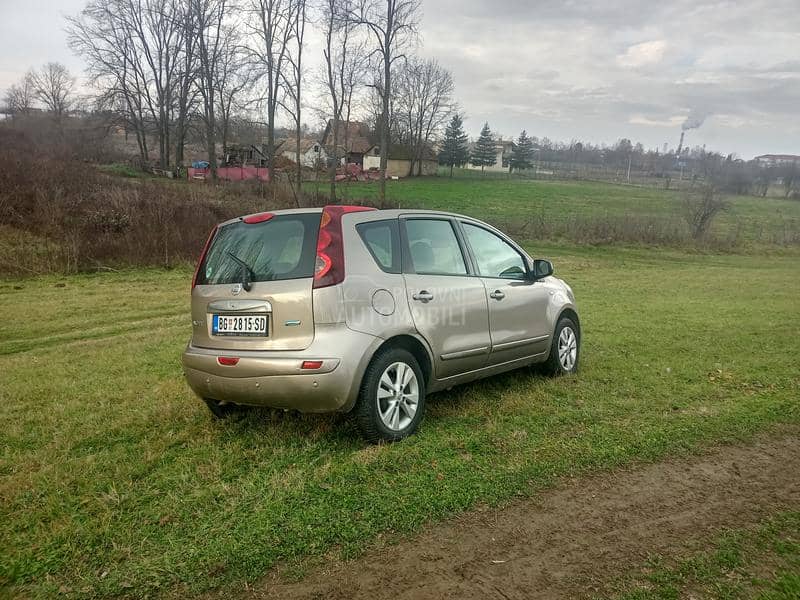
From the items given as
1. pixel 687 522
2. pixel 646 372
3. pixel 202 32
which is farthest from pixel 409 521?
pixel 202 32

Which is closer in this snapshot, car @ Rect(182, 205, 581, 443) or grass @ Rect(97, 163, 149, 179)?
car @ Rect(182, 205, 581, 443)

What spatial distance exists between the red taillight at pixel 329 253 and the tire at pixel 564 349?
286cm

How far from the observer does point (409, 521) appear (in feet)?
10.6

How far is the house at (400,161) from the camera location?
74750mm

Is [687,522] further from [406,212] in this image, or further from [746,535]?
[406,212]

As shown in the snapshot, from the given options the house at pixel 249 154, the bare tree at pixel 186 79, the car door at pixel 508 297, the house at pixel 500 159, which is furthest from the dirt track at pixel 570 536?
the house at pixel 500 159

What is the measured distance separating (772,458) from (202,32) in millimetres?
37889

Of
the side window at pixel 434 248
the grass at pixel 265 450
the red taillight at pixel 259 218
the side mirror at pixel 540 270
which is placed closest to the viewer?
the grass at pixel 265 450

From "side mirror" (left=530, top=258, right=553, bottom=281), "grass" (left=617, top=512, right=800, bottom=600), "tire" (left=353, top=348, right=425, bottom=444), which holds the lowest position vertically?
"grass" (left=617, top=512, right=800, bottom=600)

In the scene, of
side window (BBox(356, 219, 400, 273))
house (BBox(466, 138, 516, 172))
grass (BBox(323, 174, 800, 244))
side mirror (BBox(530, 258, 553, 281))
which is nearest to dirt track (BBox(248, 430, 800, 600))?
side window (BBox(356, 219, 400, 273))

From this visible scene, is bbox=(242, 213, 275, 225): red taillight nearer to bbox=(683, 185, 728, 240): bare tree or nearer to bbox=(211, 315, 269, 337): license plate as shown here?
bbox=(211, 315, 269, 337): license plate

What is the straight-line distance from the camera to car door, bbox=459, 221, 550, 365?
17.0 ft

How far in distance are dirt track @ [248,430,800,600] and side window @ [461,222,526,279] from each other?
2.17m

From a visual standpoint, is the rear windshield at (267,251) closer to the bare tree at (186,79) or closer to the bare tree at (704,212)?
the bare tree at (704,212)
